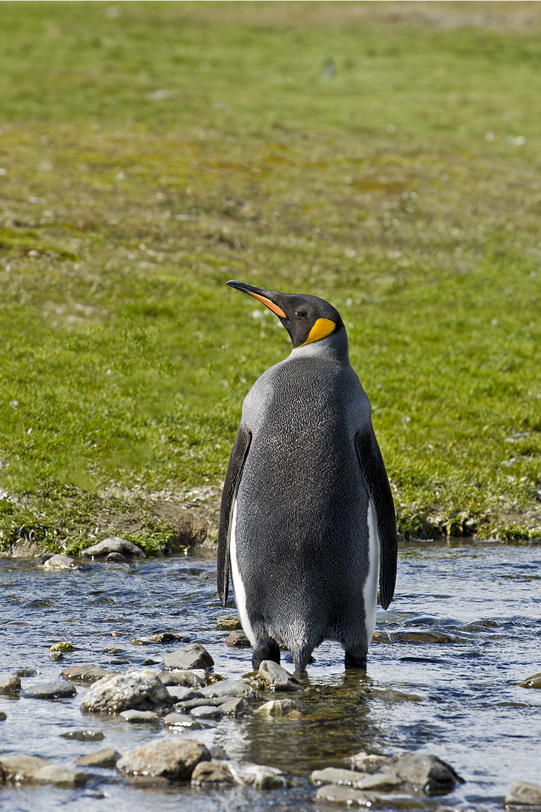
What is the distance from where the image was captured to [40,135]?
30359 mm

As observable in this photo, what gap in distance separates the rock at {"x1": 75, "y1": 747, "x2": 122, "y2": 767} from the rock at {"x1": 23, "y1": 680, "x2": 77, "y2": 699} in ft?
3.14

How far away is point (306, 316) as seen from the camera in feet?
20.5

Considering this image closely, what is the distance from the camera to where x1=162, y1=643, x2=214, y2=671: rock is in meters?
5.70

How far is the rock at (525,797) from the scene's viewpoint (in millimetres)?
3889

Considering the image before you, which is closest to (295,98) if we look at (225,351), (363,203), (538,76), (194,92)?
(194,92)

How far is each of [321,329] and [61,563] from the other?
346 cm

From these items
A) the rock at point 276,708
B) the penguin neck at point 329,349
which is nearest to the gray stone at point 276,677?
the rock at point 276,708

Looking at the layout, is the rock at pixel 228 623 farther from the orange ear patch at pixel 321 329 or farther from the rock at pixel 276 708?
the orange ear patch at pixel 321 329

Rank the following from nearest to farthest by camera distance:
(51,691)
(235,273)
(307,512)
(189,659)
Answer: (51,691)
(189,659)
(307,512)
(235,273)

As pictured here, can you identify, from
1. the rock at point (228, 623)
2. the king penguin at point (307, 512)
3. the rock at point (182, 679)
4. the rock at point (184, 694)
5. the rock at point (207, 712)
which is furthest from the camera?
the rock at point (228, 623)

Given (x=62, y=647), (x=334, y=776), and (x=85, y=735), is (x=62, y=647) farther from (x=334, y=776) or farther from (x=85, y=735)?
(x=334, y=776)

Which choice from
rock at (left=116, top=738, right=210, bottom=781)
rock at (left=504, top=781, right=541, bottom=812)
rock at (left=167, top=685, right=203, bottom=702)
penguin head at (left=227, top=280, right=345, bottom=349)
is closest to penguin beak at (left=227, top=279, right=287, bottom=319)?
penguin head at (left=227, top=280, right=345, bottom=349)

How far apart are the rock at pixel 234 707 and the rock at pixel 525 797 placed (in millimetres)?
1593

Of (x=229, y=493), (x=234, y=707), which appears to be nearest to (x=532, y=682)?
(x=234, y=707)
